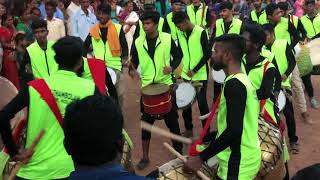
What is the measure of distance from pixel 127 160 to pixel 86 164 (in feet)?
7.00

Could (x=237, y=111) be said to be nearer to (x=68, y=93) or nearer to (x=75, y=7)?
(x=68, y=93)

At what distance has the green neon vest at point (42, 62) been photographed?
554 cm

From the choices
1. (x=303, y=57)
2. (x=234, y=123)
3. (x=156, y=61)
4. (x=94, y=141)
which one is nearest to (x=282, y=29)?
(x=303, y=57)

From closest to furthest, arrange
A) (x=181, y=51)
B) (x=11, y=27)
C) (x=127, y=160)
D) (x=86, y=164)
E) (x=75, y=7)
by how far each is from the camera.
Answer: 1. (x=86, y=164)
2. (x=127, y=160)
3. (x=181, y=51)
4. (x=11, y=27)
5. (x=75, y=7)

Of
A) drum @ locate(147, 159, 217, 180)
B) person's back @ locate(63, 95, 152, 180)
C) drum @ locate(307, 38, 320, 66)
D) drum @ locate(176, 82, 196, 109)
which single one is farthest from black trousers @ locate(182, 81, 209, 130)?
person's back @ locate(63, 95, 152, 180)

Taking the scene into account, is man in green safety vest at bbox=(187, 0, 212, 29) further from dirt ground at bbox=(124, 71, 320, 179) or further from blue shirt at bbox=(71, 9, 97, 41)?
blue shirt at bbox=(71, 9, 97, 41)

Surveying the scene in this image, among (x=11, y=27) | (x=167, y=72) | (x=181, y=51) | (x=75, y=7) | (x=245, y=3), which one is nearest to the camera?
(x=167, y=72)

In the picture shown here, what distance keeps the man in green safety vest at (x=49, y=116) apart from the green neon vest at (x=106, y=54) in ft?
12.3

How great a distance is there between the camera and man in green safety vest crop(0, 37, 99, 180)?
3389mm

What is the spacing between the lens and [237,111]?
3.43 m

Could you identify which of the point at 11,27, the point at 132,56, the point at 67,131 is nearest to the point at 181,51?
the point at 132,56

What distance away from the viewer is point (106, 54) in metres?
7.30

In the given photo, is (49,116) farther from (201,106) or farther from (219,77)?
(219,77)

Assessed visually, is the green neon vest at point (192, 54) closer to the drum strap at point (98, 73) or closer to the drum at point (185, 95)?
the drum at point (185, 95)
